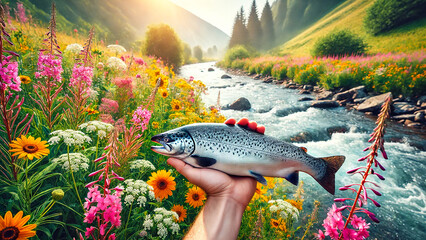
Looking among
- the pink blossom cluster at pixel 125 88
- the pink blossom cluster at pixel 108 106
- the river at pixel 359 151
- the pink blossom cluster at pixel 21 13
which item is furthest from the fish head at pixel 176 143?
the pink blossom cluster at pixel 21 13

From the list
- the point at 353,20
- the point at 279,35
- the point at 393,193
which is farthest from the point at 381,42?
the point at 279,35

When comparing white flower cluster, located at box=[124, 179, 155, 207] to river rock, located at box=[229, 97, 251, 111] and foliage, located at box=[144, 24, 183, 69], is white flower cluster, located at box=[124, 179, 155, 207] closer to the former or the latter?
river rock, located at box=[229, 97, 251, 111]

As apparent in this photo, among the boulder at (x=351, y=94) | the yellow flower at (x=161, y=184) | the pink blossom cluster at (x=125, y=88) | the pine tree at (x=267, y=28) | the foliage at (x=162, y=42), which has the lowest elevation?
the yellow flower at (x=161, y=184)

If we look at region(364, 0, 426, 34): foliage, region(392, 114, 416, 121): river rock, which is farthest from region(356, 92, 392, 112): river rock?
region(364, 0, 426, 34): foliage

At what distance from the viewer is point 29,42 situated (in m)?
5.37

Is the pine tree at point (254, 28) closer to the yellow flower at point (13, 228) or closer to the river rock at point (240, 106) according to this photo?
the river rock at point (240, 106)

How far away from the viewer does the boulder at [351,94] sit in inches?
468

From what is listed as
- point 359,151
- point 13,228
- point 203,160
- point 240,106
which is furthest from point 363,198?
point 240,106

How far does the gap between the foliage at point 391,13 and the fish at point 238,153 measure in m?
41.7

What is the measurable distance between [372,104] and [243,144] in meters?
12.1

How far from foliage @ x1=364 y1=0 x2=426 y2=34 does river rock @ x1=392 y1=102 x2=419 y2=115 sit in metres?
30.6

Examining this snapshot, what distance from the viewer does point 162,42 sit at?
2919 centimetres

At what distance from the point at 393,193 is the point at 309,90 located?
1160 cm

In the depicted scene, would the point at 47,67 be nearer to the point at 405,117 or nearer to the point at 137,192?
the point at 137,192
